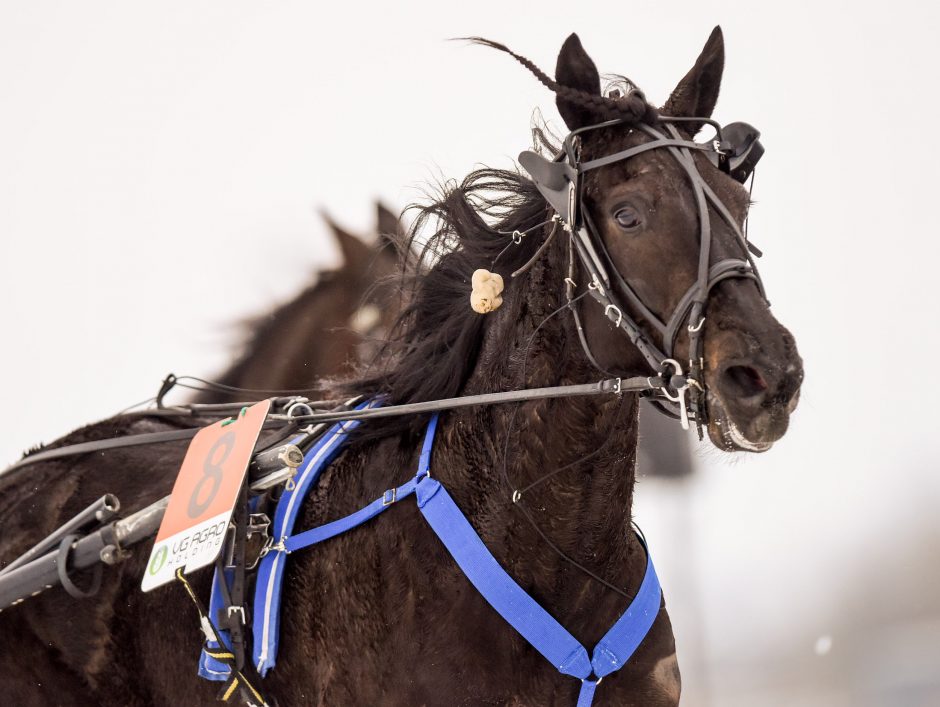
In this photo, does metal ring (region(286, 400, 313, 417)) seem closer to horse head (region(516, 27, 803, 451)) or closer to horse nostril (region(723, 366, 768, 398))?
horse head (region(516, 27, 803, 451))

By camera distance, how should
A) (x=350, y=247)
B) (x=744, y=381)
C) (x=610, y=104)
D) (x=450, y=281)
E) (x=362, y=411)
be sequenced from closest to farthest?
1. (x=744, y=381)
2. (x=610, y=104)
3. (x=362, y=411)
4. (x=450, y=281)
5. (x=350, y=247)

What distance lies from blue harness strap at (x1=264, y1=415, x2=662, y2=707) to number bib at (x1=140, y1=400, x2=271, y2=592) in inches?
12.3

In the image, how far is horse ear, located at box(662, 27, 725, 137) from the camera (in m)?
2.32

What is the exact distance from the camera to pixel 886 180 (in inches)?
197

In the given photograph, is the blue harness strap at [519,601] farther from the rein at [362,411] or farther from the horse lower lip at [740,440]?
the horse lower lip at [740,440]

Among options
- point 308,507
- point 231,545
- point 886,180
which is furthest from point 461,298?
point 886,180

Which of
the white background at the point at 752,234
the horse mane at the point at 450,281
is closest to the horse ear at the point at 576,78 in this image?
the horse mane at the point at 450,281

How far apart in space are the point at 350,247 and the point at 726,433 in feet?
12.8

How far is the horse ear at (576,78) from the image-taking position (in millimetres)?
2230

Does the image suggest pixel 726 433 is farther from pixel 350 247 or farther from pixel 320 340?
pixel 350 247

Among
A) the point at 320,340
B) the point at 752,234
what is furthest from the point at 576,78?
the point at 320,340

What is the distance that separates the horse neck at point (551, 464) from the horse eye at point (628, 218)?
0.73 feet

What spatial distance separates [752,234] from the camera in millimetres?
5047

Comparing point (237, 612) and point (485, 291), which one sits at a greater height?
point (485, 291)
